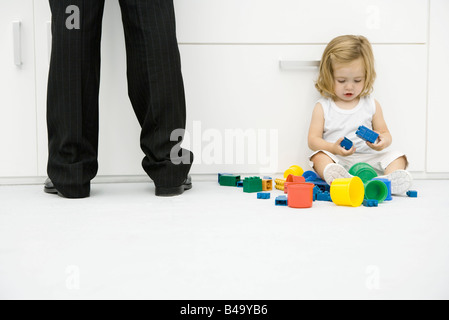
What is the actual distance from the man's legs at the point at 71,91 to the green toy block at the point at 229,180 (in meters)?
0.44

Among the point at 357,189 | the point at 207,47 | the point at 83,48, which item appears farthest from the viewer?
the point at 207,47

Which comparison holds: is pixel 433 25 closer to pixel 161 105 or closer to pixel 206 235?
pixel 161 105

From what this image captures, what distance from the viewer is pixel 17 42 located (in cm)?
163

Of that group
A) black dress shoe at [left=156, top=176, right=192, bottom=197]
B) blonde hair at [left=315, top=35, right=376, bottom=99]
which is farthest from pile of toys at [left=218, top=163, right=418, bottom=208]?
blonde hair at [left=315, top=35, right=376, bottom=99]

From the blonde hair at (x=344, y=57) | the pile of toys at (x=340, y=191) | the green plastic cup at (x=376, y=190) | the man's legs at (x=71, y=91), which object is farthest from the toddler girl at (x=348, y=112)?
the man's legs at (x=71, y=91)

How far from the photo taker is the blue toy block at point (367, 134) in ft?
5.06

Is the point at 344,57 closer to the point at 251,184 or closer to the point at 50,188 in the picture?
the point at 251,184

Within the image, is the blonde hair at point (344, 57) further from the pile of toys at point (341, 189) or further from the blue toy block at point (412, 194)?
the blue toy block at point (412, 194)

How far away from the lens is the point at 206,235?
1.00 meters

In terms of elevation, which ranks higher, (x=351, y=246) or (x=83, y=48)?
(x=83, y=48)

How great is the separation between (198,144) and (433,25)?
0.93m

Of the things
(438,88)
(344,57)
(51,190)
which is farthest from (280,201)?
(438,88)

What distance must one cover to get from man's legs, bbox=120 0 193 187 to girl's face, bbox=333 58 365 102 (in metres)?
0.57

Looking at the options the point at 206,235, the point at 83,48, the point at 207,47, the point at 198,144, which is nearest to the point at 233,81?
the point at 207,47
